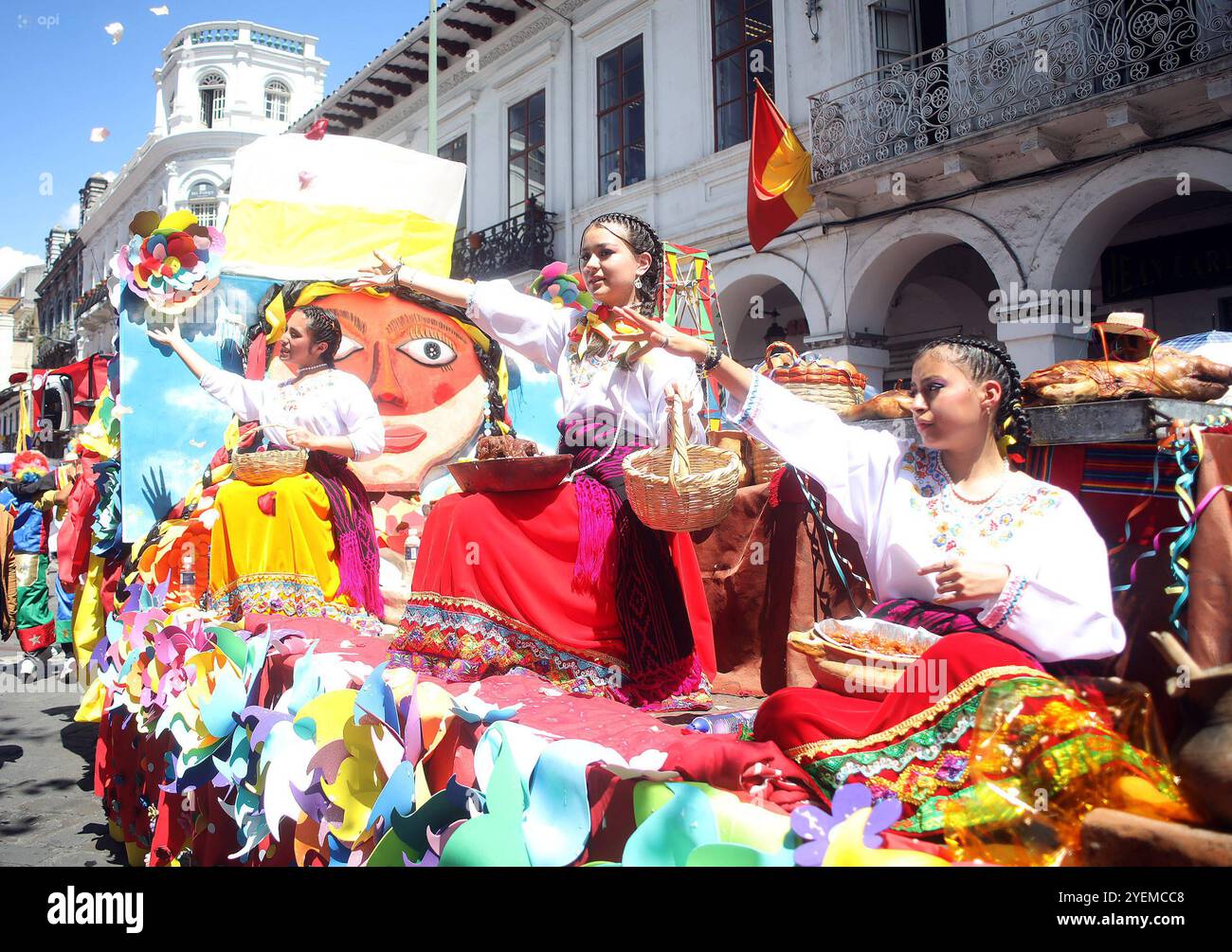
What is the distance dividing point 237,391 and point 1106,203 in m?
7.97

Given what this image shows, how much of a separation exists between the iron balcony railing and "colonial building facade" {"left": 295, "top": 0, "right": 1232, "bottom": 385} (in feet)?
0.08

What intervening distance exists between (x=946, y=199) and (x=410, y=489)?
716 cm

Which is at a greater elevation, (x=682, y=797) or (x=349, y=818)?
(x=682, y=797)

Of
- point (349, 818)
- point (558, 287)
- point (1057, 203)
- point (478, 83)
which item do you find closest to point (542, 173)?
point (478, 83)

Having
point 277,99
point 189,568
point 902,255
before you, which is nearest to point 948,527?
point 189,568

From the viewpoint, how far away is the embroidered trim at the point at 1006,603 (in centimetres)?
180

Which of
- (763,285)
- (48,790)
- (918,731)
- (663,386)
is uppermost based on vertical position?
(763,285)

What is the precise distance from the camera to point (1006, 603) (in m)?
1.81

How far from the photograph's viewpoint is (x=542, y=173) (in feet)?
50.6

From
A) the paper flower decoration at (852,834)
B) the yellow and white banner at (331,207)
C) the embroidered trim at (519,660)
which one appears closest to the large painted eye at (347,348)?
the yellow and white banner at (331,207)

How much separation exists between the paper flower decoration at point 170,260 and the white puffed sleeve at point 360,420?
137cm

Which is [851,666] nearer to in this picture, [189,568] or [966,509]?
[966,509]

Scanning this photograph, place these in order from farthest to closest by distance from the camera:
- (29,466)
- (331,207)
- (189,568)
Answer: (29,466), (331,207), (189,568)
